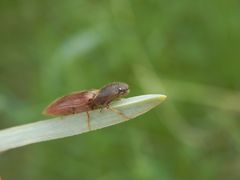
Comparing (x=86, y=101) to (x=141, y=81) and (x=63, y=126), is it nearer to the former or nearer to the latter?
(x=63, y=126)

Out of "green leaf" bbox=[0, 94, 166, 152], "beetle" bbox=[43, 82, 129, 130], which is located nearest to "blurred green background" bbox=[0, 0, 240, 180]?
"beetle" bbox=[43, 82, 129, 130]

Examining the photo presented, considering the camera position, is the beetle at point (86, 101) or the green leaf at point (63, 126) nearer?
the green leaf at point (63, 126)

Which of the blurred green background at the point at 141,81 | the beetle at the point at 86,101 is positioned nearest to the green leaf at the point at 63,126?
the beetle at the point at 86,101

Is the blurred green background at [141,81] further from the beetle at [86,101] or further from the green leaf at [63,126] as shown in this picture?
the green leaf at [63,126]

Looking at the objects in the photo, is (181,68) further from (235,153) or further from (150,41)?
(235,153)

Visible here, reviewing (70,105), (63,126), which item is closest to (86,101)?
(70,105)

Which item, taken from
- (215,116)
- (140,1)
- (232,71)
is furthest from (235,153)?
(140,1)

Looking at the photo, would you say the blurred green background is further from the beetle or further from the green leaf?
the green leaf
